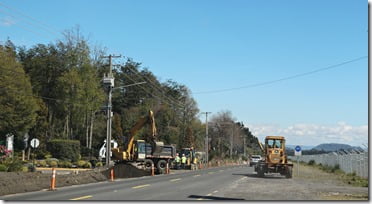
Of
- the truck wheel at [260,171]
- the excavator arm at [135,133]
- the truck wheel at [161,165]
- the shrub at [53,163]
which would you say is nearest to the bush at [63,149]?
the shrub at [53,163]

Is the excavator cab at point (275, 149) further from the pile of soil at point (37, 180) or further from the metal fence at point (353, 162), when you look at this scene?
the pile of soil at point (37, 180)

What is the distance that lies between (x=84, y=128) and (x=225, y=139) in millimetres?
60230

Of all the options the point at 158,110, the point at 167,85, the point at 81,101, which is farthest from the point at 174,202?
the point at 167,85

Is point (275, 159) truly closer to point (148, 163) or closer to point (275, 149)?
point (275, 149)

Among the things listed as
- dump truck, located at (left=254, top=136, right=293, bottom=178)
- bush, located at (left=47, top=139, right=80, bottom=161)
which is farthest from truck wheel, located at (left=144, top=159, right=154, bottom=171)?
bush, located at (left=47, top=139, right=80, bottom=161)

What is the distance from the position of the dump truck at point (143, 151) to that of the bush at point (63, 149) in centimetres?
1692

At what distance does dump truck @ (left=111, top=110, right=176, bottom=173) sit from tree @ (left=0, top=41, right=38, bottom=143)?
11893 mm

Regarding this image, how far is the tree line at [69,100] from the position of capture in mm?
49062

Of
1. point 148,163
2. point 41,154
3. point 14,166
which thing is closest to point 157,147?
point 148,163

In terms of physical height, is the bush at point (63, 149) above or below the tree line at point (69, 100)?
below

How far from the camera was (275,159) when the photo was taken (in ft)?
130

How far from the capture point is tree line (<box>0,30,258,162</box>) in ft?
161

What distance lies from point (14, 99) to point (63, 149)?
1176 cm

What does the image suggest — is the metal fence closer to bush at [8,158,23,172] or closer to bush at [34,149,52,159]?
bush at [8,158,23,172]
